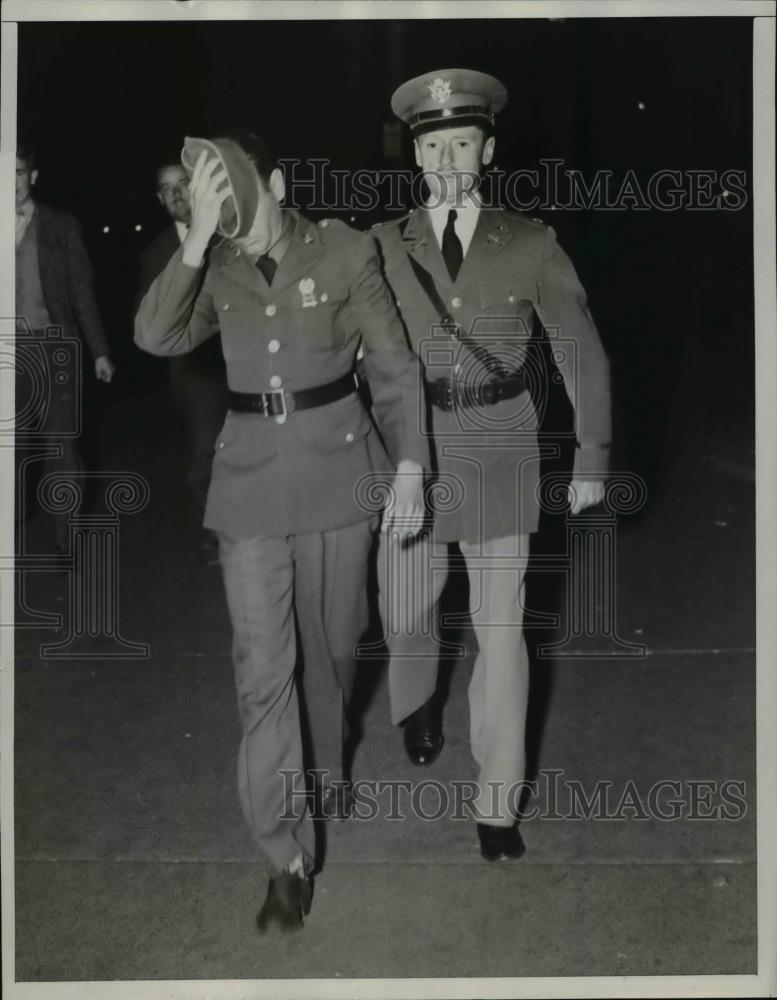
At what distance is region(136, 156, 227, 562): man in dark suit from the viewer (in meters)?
3.51

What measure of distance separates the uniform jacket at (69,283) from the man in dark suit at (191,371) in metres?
0.17

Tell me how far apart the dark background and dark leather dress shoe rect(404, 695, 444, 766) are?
1114 mm

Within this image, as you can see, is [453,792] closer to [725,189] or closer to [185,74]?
[725,189]

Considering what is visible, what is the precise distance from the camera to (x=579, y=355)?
12.0 ft

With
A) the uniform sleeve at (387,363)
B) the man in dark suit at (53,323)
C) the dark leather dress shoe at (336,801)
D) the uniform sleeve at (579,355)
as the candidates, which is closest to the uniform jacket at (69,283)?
the man in dark suit at (53,323)

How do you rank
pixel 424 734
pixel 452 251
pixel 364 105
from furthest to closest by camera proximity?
pixel 424 734 → pixel 452 251 → pixel 364 105

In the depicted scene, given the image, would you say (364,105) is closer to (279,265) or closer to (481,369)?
(279,265)

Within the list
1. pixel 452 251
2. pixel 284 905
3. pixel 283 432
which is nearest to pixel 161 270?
pixel 283 432

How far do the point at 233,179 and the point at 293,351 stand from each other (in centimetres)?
44

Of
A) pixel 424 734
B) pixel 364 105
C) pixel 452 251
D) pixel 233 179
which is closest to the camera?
pixel 233 179

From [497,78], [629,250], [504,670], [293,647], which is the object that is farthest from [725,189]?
[293,647]

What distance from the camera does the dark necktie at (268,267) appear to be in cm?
347

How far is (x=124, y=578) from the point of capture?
3922mm

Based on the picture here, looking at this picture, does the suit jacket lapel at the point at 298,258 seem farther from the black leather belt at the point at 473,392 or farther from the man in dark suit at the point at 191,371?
the black leather belt at the point at 473,392
